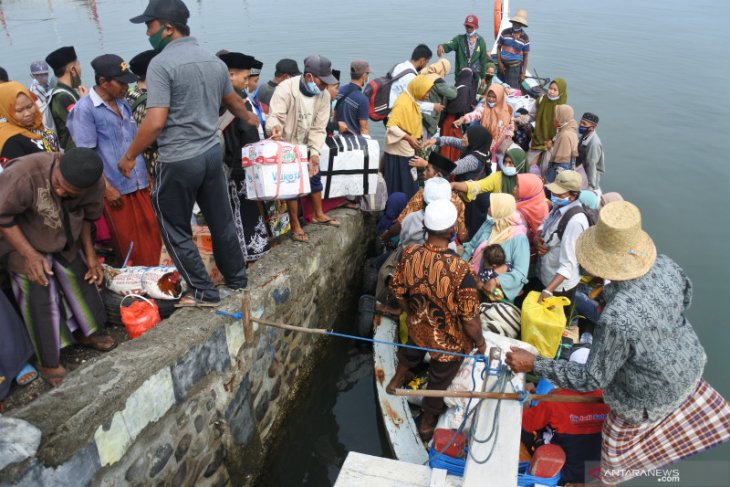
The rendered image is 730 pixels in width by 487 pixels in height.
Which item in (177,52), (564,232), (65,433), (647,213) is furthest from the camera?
(647,213)

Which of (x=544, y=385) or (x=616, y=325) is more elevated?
(x=616, y=325)

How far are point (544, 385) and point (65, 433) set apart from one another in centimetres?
352

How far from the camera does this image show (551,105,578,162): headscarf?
25.4ft

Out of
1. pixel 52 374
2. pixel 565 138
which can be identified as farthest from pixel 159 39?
pixel 565 138

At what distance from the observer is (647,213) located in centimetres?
1003

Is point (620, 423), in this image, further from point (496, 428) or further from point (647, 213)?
point (647, 213)

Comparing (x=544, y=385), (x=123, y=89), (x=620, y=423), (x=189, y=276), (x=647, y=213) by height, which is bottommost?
(x=647, y=213)

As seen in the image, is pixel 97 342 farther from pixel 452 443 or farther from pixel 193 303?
pixel 452 443

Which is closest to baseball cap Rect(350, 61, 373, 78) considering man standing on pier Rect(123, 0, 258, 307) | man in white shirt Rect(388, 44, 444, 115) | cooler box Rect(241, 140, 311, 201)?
man in white shirt Rect(388, 44, 444, 115)

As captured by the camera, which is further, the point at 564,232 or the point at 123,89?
the point at 564,232

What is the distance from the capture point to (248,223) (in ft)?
16.4

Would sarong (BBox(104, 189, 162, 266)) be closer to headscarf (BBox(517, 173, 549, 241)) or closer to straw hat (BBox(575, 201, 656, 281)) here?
straw hat (BBox(575, 201, 656, 281))

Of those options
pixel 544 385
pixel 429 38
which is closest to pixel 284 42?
pixel 429 38

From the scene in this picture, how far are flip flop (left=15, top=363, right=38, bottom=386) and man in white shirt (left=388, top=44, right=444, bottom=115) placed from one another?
575 cm
